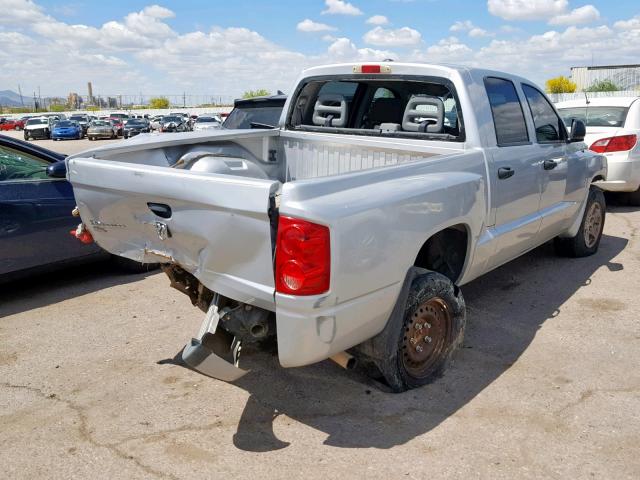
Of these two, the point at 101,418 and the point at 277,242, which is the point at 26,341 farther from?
the point at 277,242

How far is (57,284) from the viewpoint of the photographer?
5793mm

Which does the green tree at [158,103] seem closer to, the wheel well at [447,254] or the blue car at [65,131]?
the blue car at [65,131]

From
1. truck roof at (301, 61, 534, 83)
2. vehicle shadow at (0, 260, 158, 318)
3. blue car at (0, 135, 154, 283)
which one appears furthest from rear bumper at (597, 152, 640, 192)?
blue car at (0, 135, 154, 283)

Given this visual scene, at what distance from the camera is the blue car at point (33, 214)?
4.98 meters

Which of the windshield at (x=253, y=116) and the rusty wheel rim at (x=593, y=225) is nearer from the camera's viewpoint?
the rusty wheel rim at (x=593, y=225)

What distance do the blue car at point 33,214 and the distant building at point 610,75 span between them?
65.3 m

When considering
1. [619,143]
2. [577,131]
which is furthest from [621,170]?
[577,131]

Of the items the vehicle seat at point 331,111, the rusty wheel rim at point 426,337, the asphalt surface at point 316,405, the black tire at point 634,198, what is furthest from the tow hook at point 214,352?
the black tire at point 634,198

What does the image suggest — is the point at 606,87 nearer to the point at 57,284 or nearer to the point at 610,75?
the point at 610,75

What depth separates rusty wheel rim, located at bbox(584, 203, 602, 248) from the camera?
20.1ft

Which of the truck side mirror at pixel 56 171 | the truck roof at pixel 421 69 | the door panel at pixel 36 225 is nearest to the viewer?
the truck roof at pixel 421 69

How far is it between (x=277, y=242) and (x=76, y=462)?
1.53 meters

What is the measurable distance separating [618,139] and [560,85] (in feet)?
218

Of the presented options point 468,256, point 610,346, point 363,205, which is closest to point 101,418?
point 363,205
